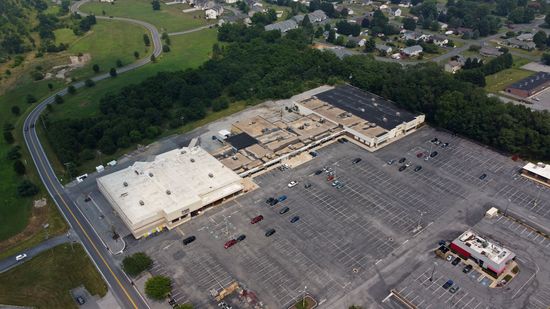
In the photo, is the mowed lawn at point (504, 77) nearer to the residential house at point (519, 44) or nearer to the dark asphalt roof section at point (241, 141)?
the residential house at point (519, 44)

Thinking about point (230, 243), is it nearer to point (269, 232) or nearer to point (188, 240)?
point (269, 232)

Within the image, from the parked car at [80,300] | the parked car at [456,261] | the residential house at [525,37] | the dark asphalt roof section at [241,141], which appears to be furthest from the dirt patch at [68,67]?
the residential house at [525,37]

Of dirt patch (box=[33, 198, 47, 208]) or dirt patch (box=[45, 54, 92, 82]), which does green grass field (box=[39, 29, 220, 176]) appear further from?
dirt patch (box=[45, 54, 92, 82])

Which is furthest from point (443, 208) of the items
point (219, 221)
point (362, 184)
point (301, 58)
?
point (301, 58)

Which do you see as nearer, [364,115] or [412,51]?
→ [364,115]

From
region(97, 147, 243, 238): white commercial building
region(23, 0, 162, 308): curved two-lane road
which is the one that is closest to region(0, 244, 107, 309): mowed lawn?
region(23, 0, 162, 308): curved two-lane road

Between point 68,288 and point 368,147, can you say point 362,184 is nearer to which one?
point 368,147

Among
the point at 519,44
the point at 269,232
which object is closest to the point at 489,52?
the point at 519,44
